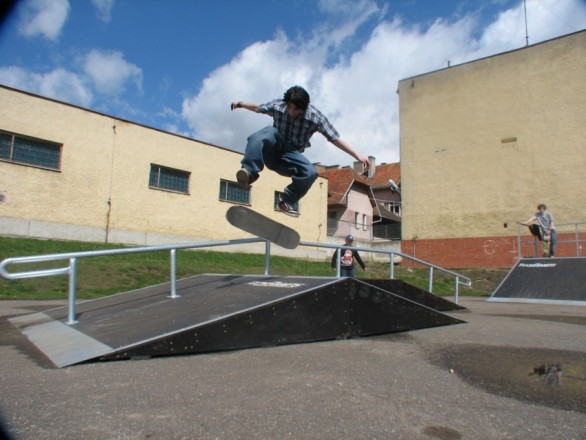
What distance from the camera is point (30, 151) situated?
15055 millimetres

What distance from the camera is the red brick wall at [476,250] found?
62.3 ft

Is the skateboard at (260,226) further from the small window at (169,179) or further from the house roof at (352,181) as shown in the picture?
the house roof at (352,181)

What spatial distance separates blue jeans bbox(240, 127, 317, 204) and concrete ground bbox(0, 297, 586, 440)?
1.97m

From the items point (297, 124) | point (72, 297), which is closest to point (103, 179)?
point (72, 297)

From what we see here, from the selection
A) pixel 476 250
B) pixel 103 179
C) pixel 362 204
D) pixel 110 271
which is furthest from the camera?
pixel 362 204

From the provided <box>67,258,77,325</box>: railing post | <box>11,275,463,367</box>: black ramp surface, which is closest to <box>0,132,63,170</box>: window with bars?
<box>11,275,463,367</box>: black ramp surface

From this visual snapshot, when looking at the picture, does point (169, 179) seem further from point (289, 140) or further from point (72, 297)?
point (72, 297)

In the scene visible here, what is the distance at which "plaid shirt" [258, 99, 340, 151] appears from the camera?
4688 millimetres

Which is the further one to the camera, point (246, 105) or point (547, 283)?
point (547, 283)

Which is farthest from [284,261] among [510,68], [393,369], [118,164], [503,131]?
[393,369]

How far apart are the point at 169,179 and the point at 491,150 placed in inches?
610

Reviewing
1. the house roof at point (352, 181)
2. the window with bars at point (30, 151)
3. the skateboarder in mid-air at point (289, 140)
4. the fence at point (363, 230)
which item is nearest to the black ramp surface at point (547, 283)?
the skateboarder in mid-air at point (289, 140)

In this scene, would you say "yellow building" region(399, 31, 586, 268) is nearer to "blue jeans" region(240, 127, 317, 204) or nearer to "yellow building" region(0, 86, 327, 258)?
"yellow building" region(0, 86, 327, 258)

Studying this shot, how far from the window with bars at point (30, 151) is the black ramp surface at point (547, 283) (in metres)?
15.1
